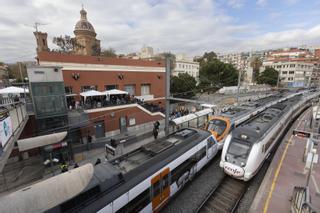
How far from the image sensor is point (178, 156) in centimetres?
715

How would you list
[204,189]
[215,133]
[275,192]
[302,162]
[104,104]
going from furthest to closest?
[104,104], [215,133], [302,162], [204,189], [275,192]

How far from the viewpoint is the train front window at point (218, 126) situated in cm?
1129

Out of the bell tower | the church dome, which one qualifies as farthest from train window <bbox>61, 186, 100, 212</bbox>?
the church dome

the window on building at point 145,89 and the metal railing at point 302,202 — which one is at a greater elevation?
the window on building at point 145,89

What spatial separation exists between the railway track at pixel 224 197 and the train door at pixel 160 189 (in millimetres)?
1628

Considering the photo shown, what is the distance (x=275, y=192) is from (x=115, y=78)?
19419 millimetres

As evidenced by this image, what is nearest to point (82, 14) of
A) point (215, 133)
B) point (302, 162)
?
point (215, 133)

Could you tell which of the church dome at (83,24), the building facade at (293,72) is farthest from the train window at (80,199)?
the building facade at (293,72)

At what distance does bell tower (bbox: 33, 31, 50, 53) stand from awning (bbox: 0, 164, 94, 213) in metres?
28.8

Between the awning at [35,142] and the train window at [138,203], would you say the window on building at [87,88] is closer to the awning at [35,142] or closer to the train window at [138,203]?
the awning at [35,142]

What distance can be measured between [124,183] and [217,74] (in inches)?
1694

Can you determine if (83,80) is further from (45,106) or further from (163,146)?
(163,146)

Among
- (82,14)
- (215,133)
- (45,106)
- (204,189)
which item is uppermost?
(82,14)

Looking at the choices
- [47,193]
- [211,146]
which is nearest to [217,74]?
[211,146]
